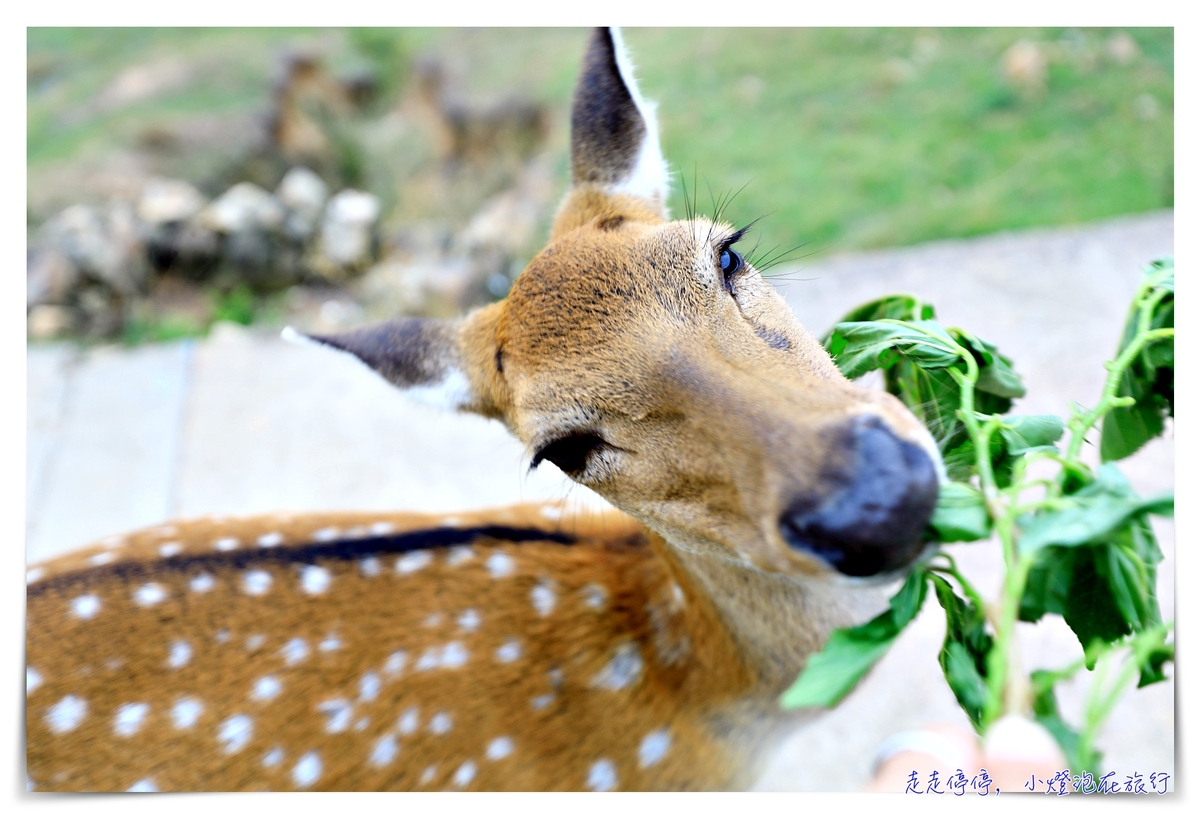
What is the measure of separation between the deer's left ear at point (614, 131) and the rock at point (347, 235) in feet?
10.8

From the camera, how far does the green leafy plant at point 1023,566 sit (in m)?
1.09

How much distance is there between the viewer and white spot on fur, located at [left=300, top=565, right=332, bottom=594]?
216 cm

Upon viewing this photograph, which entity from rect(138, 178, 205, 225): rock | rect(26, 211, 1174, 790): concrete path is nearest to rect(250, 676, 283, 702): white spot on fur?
rect(26, 211, 1174, 790): concrete path

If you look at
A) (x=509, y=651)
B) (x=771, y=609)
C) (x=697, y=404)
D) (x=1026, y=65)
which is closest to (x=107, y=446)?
(x=509, y=651)

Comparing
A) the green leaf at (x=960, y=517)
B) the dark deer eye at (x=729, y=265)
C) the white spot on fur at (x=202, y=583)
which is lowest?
the white spot on fur at (x=202, y=583)

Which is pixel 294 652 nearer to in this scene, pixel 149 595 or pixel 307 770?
pixel 307 770

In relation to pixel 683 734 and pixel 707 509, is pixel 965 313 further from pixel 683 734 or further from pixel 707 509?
pixel 707 509

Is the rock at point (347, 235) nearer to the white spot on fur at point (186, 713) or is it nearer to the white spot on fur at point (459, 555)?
the white spot on fur at point (459, 555)

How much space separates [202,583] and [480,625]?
73 centimetres

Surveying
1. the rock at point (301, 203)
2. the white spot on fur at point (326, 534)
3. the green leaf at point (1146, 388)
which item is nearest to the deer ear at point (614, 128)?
the green leaf at point (1146, 388)

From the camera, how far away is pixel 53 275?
443 cm

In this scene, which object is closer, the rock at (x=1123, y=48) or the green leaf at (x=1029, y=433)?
the green leaf at (x=1029, y=433)

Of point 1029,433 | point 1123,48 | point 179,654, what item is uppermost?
point 1123,48

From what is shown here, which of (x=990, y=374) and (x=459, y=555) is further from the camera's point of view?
(x=459, y=555)
